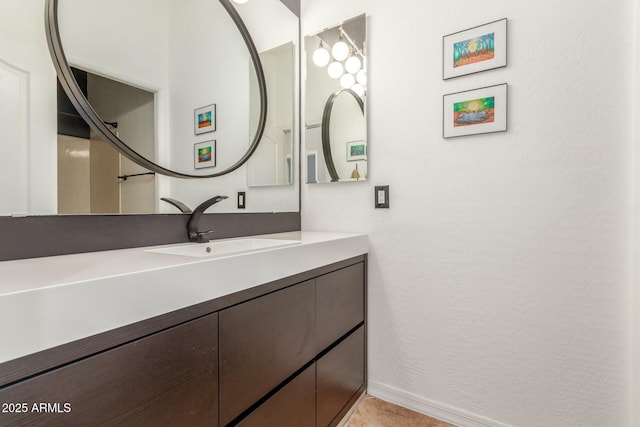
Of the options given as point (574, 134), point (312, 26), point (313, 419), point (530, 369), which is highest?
point (312, 26)

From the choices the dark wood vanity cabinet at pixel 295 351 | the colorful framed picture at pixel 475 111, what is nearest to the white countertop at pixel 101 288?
the dark wood vanity cabinet at pixel 295 351

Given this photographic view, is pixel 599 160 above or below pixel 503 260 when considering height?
above

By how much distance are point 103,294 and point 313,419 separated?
3.35 ft

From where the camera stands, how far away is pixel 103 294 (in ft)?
2.15

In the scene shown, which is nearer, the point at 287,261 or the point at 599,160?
the point at 287,261

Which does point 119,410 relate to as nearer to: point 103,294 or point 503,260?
point 103,294

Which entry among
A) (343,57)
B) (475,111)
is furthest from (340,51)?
(475,111)

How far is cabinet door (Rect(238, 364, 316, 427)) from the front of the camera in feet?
3.44

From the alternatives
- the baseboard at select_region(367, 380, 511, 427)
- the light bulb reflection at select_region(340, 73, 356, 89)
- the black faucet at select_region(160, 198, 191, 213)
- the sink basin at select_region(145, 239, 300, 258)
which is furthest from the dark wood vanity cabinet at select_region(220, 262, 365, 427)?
the light bulb reflection at select_region(340, 73, 356, 89)

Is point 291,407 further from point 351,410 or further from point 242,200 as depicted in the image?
point 242,200

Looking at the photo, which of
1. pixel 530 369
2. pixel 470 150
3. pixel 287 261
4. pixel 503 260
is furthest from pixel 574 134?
pixel 287 261

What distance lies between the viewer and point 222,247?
1.44 m

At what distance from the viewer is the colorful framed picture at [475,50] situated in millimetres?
1420

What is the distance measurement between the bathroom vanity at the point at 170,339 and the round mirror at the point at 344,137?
548 mm
